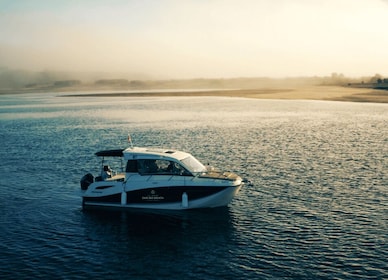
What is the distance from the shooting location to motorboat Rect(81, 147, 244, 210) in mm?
32281

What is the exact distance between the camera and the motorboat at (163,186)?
1271 inches

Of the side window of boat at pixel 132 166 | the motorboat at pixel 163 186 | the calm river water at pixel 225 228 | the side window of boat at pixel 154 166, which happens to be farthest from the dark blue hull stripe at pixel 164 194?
the side window of boat at pixel 132 166

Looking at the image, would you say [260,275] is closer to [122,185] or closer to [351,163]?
[122,185]

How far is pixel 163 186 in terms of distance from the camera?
32.6 meters

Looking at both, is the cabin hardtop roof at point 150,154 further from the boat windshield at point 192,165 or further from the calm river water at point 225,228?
the calm river water at point 225,228

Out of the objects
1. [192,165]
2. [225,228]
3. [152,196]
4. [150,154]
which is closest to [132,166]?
[150,154]

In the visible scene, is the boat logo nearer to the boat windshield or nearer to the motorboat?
the motorboat

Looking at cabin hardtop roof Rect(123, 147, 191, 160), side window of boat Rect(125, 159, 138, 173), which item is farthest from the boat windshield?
side window of boat Rect(125, 159, 138, 173)

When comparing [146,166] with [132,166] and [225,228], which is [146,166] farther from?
[225,228]

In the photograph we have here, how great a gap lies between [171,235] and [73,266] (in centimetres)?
690

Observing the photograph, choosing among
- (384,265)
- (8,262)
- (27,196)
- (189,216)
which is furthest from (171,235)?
(27,196)

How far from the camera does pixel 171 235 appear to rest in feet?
92.1

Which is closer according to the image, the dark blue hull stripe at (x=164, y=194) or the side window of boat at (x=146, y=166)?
the dark blue hull stripe at (x=164, y=194)

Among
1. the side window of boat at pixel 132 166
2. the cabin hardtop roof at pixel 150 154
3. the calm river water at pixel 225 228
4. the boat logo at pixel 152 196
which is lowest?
the calm river water at pixel 225 228
